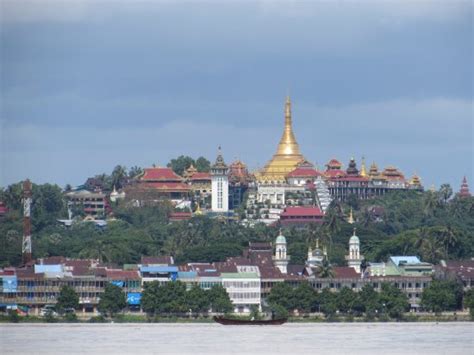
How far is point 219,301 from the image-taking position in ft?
424

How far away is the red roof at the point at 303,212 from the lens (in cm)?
17688

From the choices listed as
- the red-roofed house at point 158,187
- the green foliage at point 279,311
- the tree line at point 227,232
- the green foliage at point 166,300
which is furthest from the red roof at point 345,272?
the red-roofed house at point 158,187

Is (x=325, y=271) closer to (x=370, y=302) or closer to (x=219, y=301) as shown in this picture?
(x=370, y=302)

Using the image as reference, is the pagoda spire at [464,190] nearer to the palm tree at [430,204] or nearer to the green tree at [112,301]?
the palm tree at [430,204]

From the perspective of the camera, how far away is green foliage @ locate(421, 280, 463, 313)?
13012 cm

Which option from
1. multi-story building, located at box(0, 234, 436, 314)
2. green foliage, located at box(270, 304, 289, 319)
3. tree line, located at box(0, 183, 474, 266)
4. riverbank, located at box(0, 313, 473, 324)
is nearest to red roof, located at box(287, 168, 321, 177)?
tree line, located at box(0, 183, 474, 266)

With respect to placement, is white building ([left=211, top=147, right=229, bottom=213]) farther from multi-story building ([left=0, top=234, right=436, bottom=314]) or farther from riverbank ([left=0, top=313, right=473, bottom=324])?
riverbank ([left=0, top=313, right=473, bottom=324])

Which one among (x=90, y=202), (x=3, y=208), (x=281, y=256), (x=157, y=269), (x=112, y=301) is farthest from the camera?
(x=90, y=202)

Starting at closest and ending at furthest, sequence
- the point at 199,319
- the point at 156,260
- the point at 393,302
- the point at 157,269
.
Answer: the point at 199,319, the point at 393,302, the point at 157,269, the point at 156,260

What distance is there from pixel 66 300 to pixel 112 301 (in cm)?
217

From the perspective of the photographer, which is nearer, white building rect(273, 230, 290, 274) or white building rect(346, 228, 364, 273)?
white building rect(273, 230, 290, 274)

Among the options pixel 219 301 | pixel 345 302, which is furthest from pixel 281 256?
pixel 345 302

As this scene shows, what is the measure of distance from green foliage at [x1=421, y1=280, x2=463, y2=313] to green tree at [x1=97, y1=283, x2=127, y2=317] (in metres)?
14.1

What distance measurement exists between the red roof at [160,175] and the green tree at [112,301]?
6582 cm
